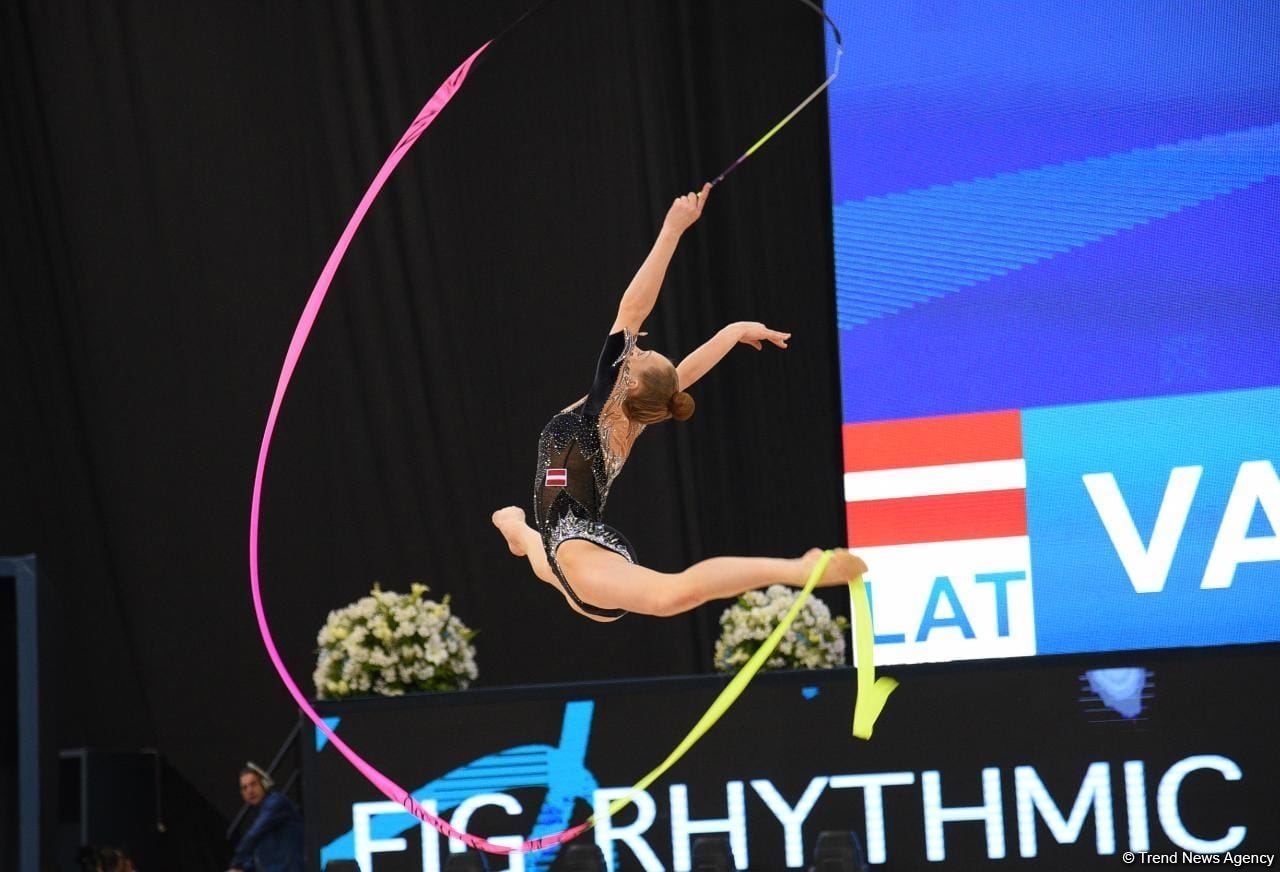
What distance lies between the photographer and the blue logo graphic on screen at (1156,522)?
6.82 metres

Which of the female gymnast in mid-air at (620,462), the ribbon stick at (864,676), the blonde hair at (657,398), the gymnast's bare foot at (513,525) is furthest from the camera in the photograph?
the gymnast's bare foot at (513,525)

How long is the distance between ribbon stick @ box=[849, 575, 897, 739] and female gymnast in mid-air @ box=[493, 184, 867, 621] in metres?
0.24

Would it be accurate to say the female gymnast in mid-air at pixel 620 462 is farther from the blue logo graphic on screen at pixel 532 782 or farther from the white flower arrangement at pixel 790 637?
the white flower arrangement at pixel 790 637

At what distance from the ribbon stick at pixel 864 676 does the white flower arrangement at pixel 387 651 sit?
2.13 m

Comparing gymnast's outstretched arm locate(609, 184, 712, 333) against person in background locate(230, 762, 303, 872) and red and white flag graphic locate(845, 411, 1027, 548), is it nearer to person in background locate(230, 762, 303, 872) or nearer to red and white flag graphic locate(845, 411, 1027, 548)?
red and white flag graphic locate(845, 411, 1027, 548)

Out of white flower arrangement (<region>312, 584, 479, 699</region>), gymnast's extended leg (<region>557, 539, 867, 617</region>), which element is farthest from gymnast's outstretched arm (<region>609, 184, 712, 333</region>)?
white flower arrangement (<region>312, 584, 479, 699</region>)

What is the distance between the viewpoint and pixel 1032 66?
7.34 metres

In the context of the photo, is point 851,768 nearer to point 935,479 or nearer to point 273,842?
point 935,479

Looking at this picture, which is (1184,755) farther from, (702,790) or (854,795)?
(702,790)

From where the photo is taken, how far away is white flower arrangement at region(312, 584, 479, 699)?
5.75 metres

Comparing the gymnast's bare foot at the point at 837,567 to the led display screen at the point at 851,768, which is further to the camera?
the led display screen at the point at 851,768

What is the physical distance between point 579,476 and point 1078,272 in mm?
3565

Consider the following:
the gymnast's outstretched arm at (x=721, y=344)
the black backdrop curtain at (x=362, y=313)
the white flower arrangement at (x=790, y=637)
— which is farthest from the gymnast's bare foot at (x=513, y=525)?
the black backdrop curtain at (x=362, y=313)

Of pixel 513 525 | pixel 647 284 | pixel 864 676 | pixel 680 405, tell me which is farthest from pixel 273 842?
pixel 864 676
